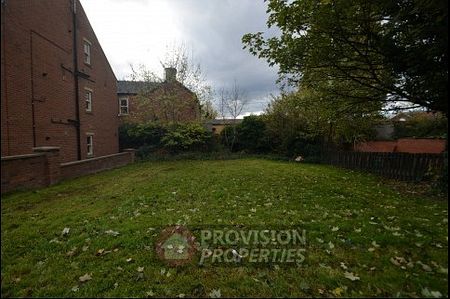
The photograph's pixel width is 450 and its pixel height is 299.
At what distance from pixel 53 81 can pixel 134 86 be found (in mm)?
12448

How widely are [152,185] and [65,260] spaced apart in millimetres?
5683

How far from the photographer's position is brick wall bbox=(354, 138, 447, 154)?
60.0 ft

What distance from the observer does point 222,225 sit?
515 cm

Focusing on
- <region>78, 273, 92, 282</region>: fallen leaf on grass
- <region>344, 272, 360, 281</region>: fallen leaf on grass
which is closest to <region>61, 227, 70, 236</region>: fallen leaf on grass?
<region>78, 273, 92, 282</region>: fallen leaf on grass

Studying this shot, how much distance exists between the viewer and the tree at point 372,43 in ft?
20.1

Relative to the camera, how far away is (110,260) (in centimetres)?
393

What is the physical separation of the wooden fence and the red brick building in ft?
52.4

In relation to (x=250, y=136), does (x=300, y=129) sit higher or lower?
higher

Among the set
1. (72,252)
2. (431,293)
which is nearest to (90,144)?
(72,252)

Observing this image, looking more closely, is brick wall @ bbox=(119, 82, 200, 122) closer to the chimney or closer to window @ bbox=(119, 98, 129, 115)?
the chimney

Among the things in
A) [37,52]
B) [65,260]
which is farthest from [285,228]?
[37,52]

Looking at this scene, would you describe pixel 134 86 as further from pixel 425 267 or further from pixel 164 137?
pixel 425 267

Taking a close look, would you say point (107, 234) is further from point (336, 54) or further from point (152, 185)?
point (336, 54)

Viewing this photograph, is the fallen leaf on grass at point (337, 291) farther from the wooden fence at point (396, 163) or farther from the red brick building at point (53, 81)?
the red brick building at point (53, 81)
